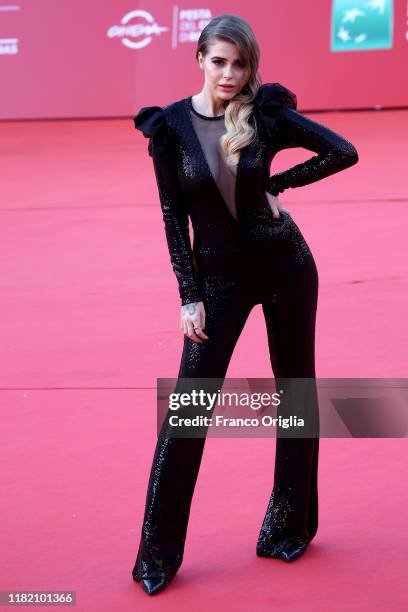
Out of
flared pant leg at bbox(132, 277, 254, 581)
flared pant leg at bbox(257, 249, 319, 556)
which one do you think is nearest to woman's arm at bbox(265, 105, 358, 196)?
flared pant leg at bbox(257, 249, 319, 556)

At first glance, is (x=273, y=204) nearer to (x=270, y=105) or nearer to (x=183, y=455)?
(x=270, y=105)

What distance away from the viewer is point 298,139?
3551 mm

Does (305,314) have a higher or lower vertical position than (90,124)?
higher

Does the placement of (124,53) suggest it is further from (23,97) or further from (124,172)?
(124,172)

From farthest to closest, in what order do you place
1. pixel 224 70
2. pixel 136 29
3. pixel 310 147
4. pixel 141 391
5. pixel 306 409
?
pixel 136 29 < pixel 141 391 < pixel 306 409 < pixel 310 147 < pixel 224 70

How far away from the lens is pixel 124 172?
9.84 m

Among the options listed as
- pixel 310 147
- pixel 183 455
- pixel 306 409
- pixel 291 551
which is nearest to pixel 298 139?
pixel 310 147

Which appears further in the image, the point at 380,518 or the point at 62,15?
the point at 62,15

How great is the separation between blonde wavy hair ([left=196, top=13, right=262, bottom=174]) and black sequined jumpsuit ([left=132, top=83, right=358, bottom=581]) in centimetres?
3

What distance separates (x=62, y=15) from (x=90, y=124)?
1.05 metres

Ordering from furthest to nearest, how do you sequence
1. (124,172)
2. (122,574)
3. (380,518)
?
(124,172) → (380,518) → (122,574)

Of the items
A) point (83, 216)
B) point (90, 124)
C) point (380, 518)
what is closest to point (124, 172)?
point (83, 216)

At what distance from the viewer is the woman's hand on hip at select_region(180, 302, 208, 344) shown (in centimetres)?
357

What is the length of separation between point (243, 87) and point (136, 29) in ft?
26.6
